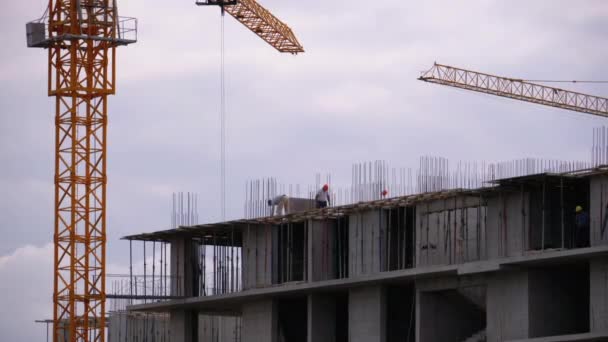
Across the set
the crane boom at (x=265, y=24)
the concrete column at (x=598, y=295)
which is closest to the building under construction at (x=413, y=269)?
the concrete column at (x=598, y=295)

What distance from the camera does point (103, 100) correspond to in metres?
70.4

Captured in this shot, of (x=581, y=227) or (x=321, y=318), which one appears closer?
(x=581, y=227)

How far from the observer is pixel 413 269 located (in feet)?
191

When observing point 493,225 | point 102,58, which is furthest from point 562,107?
point 493,225

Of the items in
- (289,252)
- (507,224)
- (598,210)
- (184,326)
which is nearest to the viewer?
(598,210)

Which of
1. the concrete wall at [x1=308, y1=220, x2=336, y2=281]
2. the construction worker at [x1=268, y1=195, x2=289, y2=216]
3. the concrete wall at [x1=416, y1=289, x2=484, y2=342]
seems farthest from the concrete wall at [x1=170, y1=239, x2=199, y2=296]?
the concrete wall at [x1=416, y1=289, x2=484, y2=342]

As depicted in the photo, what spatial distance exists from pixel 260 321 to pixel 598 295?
55.6 feet

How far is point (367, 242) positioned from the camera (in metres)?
61.5

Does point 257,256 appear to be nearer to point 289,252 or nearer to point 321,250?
point 289,252

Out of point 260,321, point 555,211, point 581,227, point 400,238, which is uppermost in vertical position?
point 555,211

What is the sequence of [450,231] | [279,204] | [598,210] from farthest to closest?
[279,204], [450,231], [598,210]

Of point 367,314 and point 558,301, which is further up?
point 558,301

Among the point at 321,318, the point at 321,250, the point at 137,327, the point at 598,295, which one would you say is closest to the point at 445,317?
the point at 321,318

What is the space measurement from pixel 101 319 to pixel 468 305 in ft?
55.4
